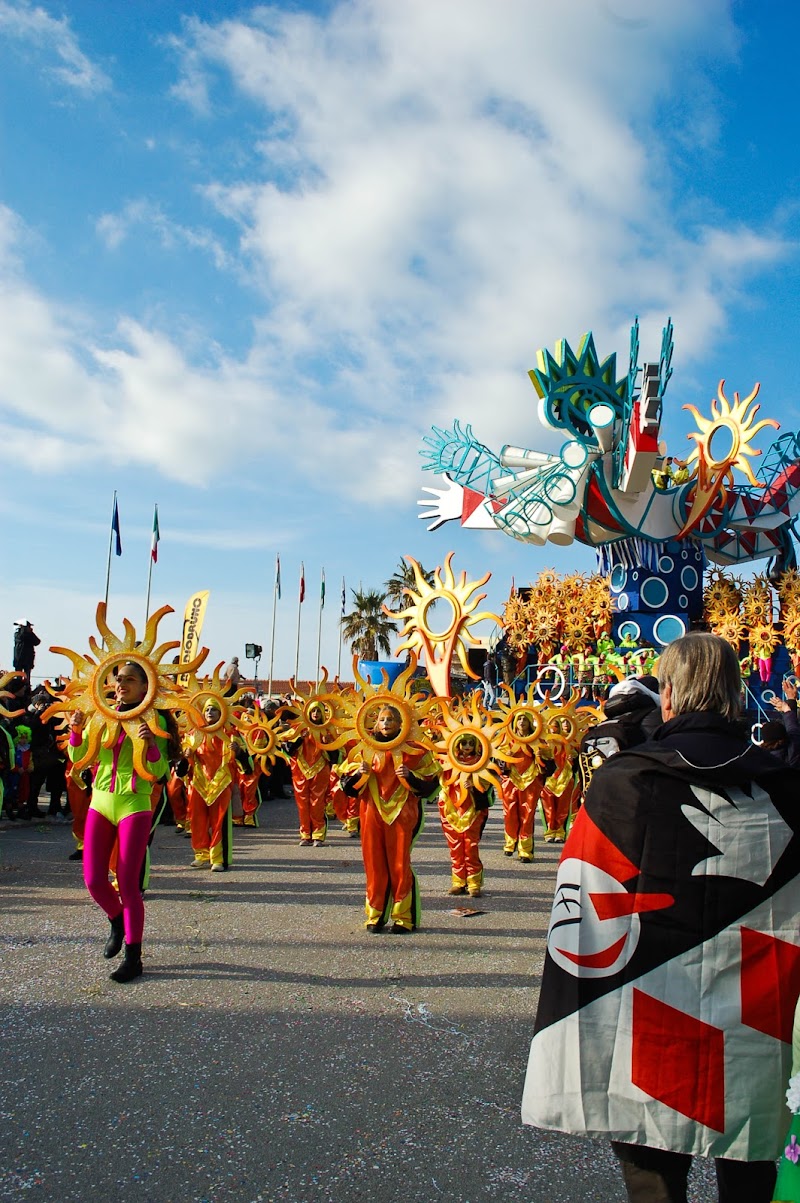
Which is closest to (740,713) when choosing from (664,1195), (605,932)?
(605,932)

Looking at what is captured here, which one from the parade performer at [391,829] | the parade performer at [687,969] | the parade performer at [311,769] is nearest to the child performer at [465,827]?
the parade performer at [391,829]

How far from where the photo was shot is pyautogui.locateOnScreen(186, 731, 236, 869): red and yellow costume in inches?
331

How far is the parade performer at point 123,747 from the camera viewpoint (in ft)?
15.8

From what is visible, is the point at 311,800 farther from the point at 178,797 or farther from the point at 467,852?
the point at 467,852

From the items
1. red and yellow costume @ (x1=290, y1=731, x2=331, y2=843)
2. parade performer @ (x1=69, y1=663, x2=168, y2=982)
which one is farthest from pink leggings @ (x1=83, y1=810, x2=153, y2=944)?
red and yellow costume @ (x1=290, y1=731, x2=331, y2=843)

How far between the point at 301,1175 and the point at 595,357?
18.8 meters

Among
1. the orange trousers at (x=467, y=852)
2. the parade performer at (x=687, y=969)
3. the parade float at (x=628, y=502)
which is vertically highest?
the parade float at (x=628, y=502)

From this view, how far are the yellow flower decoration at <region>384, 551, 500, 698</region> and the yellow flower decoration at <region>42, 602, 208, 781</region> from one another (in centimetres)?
428

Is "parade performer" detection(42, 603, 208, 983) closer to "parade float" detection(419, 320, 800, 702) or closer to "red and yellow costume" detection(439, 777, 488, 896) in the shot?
"red and yellow costume" detection(439, 777, 488, 896)

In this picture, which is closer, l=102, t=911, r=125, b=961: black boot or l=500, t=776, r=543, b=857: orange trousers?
l=102, t=911, r=125, b=961: black boot

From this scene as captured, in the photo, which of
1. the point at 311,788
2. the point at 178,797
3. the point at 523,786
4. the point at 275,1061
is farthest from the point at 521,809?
the point at 275,1061

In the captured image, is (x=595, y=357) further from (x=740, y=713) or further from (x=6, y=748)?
(x=740, y=713)

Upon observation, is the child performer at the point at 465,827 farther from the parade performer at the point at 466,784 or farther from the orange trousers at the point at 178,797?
the orange trousers at the point at 178,797

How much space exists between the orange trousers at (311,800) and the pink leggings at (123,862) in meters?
5.68
